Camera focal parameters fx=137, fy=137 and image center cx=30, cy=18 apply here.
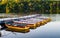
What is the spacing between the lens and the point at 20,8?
145cm

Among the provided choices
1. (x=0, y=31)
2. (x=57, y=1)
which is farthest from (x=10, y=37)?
(x=57, y=1)

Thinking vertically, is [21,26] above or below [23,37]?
above

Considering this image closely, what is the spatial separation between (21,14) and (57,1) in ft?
1.33

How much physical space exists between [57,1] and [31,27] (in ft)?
1.28

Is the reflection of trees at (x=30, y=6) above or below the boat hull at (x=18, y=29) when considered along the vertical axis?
above

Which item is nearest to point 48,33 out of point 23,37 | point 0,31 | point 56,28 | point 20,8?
point 56,28

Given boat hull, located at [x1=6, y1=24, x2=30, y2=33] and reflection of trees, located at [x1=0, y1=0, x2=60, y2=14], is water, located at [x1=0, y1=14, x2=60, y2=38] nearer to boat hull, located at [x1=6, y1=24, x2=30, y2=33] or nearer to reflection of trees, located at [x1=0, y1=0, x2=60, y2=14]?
boat hull, located at [x1=6, y1=24, x2=30, y2=33]

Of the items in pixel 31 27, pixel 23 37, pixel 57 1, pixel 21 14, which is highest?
pixel 57 1

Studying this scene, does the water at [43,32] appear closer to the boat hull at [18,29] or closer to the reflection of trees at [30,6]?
the boat hull at [18,29]

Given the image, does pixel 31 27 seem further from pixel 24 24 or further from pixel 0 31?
pixel 0 31

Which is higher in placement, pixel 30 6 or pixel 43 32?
pixel 30 6

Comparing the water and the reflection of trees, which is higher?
the reflection of trees

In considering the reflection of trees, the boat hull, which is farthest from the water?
the reflection of trees

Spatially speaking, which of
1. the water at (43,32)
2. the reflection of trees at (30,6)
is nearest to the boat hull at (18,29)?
the water at (43,32)
